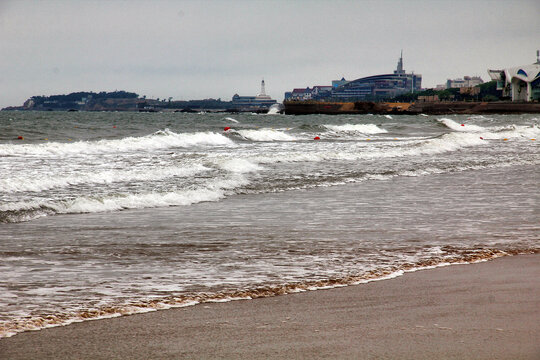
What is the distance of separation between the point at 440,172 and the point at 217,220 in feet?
31.3

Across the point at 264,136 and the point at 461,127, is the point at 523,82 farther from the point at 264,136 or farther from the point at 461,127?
the point at 264,136

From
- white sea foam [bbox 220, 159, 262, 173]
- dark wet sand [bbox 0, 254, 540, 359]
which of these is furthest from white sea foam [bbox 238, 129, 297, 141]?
dark wet sand [bbox 0, 254, 540, 359]

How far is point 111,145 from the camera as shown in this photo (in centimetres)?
2588

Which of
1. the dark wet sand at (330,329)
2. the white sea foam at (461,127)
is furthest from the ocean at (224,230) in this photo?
the white sea foam at (461,127)

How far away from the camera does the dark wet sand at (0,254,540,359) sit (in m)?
3.33

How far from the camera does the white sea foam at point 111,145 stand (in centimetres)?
2200

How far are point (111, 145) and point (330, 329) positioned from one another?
2329 centimetres

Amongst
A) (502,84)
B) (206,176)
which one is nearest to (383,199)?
(206,176)

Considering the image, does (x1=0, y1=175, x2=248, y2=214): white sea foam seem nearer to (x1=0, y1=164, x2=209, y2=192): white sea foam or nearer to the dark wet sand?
(x1=0, y1=164, x2=209, y2=192): white sea foam

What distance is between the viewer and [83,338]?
3576 millimetres

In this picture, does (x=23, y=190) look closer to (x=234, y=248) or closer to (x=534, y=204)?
(x=234, y=248)

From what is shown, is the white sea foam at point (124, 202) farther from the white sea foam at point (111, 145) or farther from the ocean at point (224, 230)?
the white sea foam at point (111, 145)

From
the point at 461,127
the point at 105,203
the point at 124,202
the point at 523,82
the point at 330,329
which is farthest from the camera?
the point at 523,82

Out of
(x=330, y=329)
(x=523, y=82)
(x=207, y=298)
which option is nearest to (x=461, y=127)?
(x=207, y=298)
